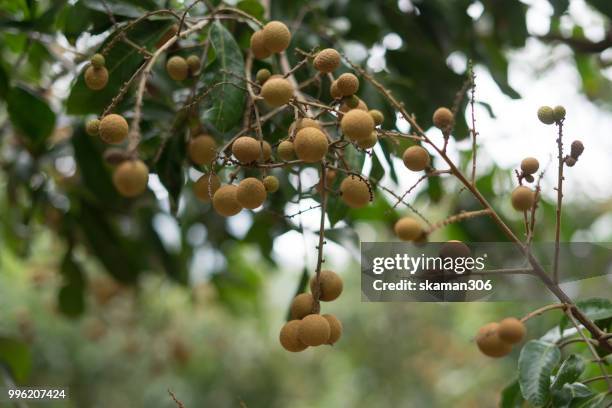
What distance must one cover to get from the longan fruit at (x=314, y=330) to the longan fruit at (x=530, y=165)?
207mm

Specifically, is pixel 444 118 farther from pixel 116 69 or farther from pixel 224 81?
pixel 116 69

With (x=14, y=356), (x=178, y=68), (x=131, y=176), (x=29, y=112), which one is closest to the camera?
(x=131, y=176)

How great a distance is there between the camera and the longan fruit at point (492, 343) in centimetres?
49

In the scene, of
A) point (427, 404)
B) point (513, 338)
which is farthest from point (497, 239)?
point (427, 404)

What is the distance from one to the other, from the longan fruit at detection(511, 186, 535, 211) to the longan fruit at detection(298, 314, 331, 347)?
0.19m

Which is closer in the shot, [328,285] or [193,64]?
[328,285]

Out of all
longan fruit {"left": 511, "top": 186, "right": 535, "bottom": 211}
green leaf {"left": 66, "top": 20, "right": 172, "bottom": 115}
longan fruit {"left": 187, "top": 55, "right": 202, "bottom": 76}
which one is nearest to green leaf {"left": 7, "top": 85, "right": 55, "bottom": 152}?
green leaf {"left": 66, "top": 20, "right": 172, "bottom": 115}

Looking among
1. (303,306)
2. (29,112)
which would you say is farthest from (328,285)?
(29,112)

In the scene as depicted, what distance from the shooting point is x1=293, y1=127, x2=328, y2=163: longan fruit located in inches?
18.5

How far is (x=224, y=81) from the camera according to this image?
0.59m

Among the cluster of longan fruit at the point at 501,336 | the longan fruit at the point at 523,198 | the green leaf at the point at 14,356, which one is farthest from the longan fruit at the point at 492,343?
the green leaf at the point at 14,356

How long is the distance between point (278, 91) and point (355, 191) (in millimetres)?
113

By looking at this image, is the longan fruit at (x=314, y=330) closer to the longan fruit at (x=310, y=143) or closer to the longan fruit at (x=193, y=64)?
the longan fruit at (x=310, y=143)

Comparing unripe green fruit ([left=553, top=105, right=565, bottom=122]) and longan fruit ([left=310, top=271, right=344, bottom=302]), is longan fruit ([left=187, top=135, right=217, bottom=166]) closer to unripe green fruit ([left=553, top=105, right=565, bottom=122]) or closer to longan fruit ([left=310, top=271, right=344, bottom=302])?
longan fruit ([left=310, top=271, right=344, bottom=302])
